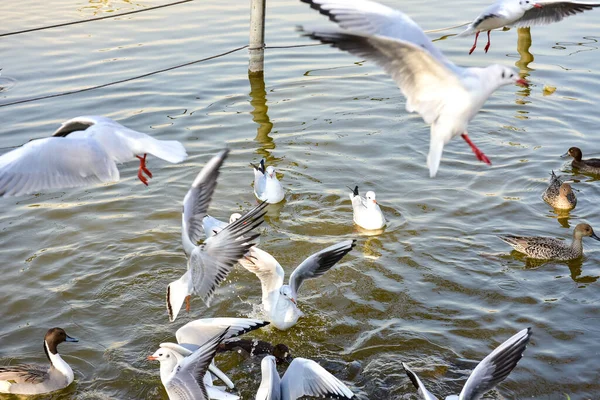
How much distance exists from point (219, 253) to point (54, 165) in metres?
1.46

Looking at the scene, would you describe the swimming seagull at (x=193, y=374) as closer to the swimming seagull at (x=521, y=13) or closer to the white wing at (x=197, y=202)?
the white wing at (x=197, y=202)

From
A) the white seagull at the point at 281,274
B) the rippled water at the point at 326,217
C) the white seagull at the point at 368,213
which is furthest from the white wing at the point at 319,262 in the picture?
the white seagull at the point at 368,213

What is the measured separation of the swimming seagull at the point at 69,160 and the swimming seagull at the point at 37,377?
1.83 meters

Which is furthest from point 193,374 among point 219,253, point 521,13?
point 521,13

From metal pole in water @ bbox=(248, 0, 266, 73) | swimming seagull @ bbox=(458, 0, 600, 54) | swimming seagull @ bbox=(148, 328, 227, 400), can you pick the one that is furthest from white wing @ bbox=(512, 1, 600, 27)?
metal pole in water @ bbox=(248, 0, 266, 73)

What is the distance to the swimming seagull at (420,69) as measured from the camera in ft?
16.4

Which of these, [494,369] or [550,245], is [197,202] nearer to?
[494,369]

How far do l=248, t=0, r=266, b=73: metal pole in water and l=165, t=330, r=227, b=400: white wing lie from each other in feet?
27.5

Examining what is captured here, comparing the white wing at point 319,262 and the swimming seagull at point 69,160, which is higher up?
the swimming seagull at point 69,160

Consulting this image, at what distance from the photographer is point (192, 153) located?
1116 cm

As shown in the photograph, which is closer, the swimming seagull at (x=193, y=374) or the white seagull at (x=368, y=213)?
the swimming seagull at (x=193, y=374)

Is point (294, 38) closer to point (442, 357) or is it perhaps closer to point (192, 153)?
point (192, 153)

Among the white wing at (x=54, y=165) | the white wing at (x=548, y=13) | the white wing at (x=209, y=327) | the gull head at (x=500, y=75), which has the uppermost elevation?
the gull head at (x=500, y=75)

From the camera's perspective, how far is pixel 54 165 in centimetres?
575
